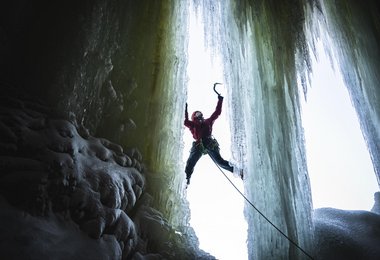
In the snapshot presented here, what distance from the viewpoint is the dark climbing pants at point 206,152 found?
5.74 m

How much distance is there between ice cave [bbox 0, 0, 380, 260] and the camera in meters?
3.22

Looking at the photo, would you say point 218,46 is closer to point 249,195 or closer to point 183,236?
point 249,195

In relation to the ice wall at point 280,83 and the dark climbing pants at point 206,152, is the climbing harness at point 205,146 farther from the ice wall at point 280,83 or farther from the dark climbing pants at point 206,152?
the ice wall at point 280,83

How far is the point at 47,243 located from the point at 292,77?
4694 millimetres

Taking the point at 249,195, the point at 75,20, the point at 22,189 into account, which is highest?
the point at 75,20

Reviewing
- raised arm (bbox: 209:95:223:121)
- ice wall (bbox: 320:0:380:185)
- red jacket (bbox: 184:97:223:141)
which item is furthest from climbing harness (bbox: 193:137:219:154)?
ice wall (bbox: 320:0:380:185)

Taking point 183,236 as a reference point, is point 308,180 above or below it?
above

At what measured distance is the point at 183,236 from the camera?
4.49 m

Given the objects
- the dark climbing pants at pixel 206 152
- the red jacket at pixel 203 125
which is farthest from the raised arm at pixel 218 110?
the dark climbing pants at pixel 206 152

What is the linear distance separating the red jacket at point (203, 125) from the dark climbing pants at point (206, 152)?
0.14m

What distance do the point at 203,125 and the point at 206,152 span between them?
495mm

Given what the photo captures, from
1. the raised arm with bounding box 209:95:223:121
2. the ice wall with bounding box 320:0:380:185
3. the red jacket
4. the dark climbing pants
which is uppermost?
the ice wall with bounding box 320:0:380:185

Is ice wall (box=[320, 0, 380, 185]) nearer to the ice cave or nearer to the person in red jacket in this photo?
the ice cave

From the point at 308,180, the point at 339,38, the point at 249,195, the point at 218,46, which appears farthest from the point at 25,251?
the point at 339,38
